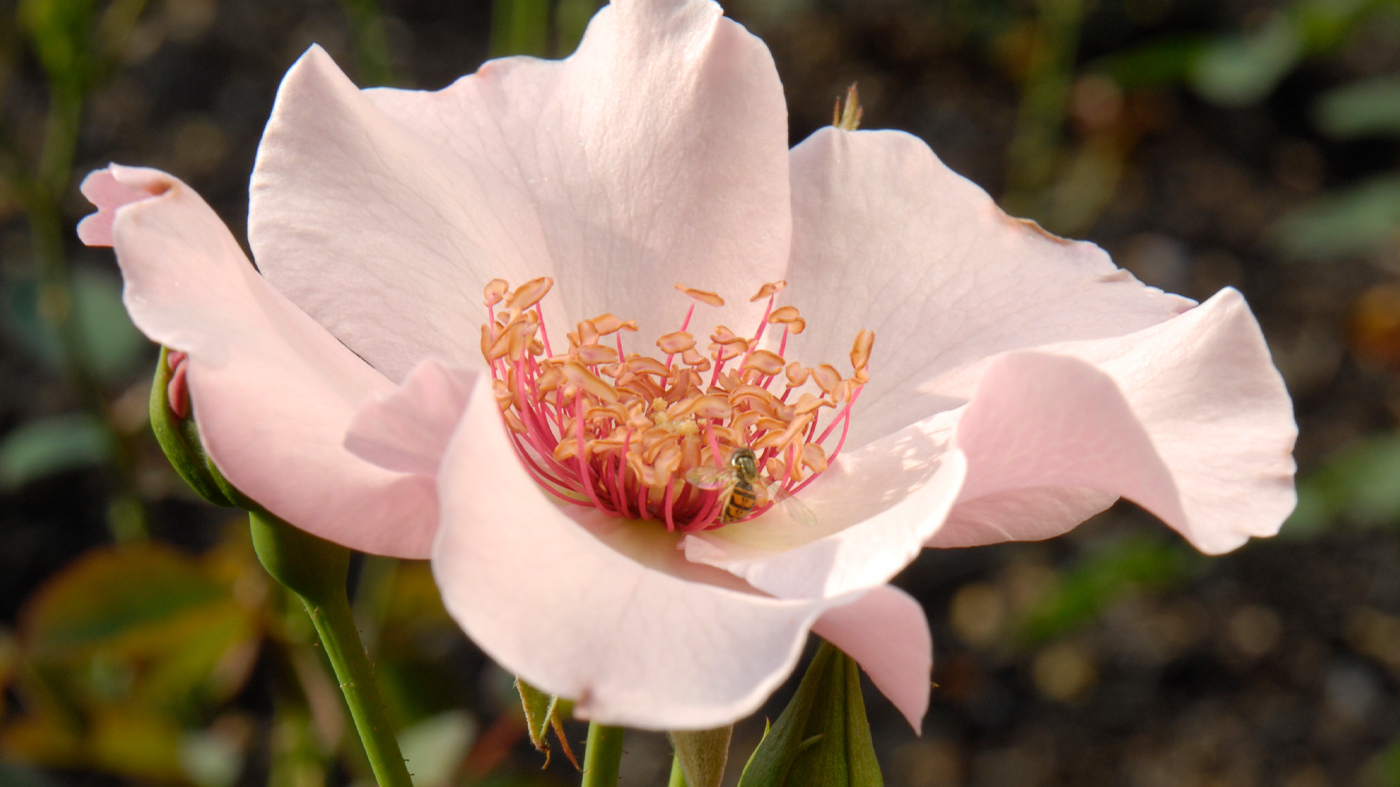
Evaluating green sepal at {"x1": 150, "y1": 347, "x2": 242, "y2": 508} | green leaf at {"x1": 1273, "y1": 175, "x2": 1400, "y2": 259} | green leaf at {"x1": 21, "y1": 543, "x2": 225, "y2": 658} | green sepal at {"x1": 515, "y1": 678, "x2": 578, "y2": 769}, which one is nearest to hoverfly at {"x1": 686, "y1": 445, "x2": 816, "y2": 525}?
green sepal at {"x1": 515, "y1": 678, "x2": 578, "y2": 769}

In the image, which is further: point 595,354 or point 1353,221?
point 1353,221

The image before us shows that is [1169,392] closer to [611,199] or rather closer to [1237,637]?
[611,199]

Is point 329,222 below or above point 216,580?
above

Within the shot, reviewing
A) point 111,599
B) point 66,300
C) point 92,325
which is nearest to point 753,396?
point 111,599

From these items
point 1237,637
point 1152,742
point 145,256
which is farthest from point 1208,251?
point 145,256

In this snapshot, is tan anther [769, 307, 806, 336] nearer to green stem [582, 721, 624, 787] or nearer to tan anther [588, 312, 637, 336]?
tan anther [588, 312, 637, 336]

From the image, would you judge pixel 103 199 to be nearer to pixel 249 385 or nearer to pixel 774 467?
pixel 249 385

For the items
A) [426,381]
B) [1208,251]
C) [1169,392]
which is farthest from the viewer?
[1208,251]
